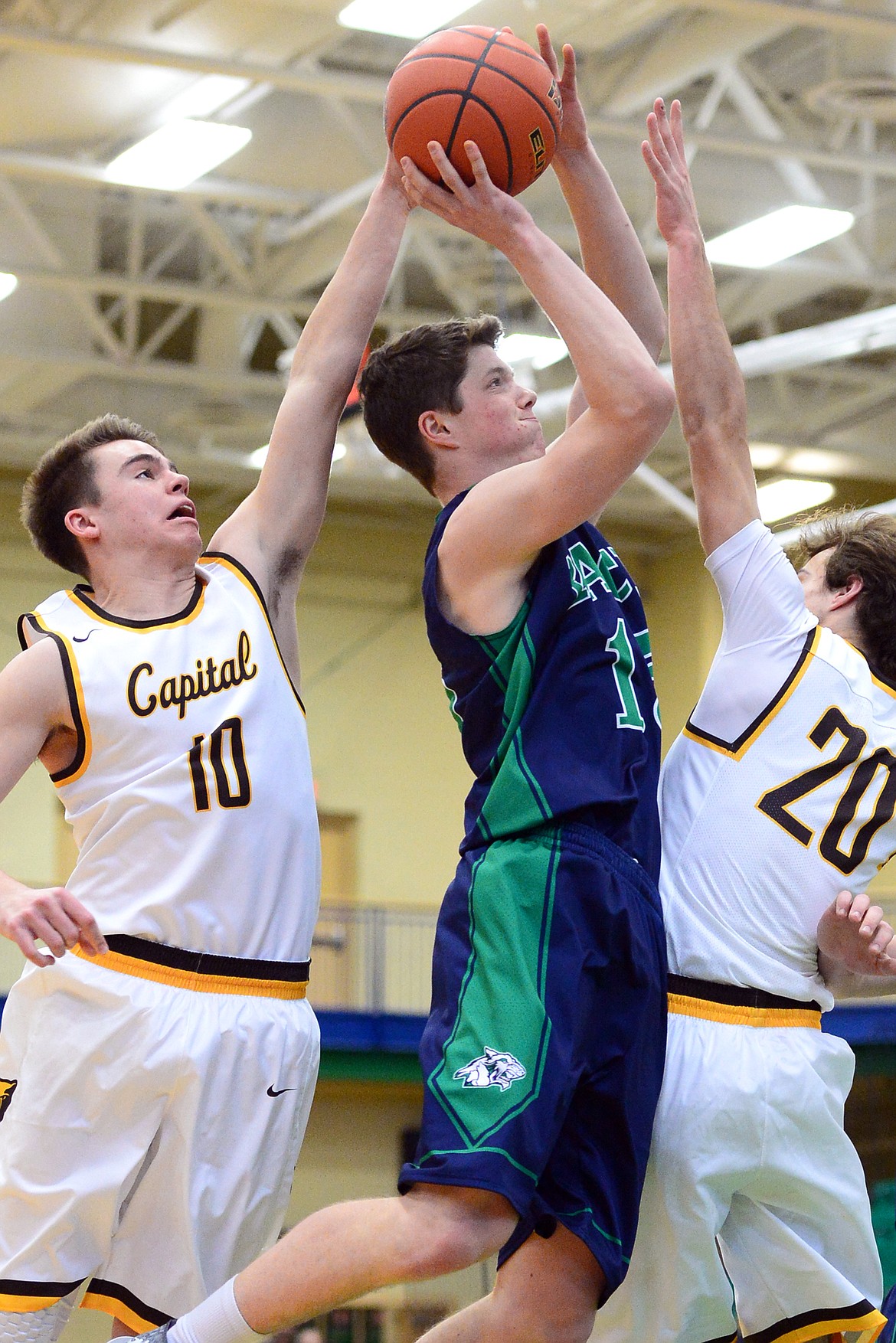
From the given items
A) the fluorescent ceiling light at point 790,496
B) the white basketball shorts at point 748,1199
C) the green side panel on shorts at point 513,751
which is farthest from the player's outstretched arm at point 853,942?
the fluorescent ceiling light at point 790,496

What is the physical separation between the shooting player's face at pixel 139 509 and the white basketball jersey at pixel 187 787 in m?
0.21

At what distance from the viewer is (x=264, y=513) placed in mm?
4469

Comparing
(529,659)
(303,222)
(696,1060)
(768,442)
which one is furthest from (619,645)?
(768,442)

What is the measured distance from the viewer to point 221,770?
410 cm

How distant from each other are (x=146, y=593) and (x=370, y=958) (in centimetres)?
1673

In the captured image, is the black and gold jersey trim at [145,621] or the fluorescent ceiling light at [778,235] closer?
the black and gold jersey trim at [145,621]

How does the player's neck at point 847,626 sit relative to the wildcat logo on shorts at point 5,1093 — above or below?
above

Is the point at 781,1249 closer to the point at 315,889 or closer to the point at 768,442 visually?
the point at 315,889

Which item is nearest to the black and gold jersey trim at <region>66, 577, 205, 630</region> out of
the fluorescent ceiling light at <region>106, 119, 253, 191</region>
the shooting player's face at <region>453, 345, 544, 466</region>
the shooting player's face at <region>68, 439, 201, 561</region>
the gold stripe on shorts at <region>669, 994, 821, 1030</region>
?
the shooting player's face at <region>68, 439, 201, 561</region>

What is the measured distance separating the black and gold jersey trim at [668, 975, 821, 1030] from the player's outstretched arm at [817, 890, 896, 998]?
173 millimetres

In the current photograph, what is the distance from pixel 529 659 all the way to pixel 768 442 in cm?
1607

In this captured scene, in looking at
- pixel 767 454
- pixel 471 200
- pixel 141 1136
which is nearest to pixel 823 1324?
pixel 141 1136

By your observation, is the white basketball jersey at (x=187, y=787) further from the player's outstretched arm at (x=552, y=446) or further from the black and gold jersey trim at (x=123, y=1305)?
the black and gold jersey trim at (x=123, y=1305)

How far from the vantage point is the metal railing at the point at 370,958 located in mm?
20344
